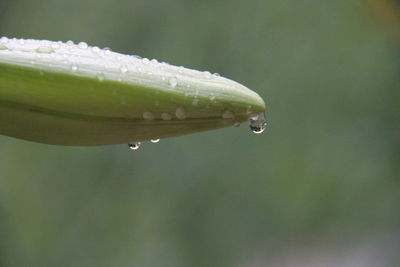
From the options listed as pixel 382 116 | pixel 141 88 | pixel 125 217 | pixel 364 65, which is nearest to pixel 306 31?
pixel 364 65

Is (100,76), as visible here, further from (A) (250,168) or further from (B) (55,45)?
(A) (250,168)

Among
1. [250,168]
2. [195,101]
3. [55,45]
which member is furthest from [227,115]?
[250,168]

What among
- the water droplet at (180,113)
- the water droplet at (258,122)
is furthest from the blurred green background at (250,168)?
the water droplet at (180,113)

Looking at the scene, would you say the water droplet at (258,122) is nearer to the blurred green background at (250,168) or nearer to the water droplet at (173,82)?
the water droplet at (173,82)

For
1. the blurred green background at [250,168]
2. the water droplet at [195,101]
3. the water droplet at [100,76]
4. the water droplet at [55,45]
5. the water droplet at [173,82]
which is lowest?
the blurred green background at [250,168]

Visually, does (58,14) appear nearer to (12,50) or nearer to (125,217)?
(125,217)

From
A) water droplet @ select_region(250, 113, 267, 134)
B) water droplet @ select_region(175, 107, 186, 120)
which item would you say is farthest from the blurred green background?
water droplet @ select_region(175, 107, 186, 120)
